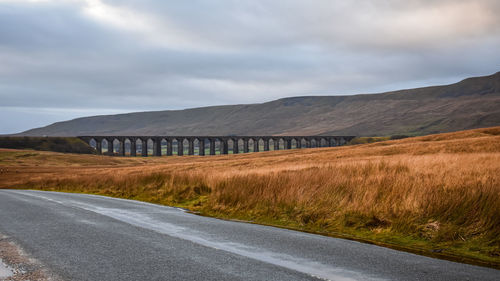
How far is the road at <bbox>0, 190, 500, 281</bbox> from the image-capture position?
6938 millimetres

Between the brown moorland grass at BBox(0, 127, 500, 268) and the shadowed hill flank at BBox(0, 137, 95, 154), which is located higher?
the shadowed hill flank at BBox(0, 137, 95, 154)

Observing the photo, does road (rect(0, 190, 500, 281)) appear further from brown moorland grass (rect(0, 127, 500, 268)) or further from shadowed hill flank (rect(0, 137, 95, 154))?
shadowed hill flank (rect(0, 137, 95, 154))

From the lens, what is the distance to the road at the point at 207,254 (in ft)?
22.8

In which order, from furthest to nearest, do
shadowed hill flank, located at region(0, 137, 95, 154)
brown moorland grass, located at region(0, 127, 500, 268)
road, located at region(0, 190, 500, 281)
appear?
shadowed hill flank, located at region(0, 137, 95, 154), brown moorland grass, located at region(0, 127, 500, 268), road, located at region(0, 190, 500, 281)

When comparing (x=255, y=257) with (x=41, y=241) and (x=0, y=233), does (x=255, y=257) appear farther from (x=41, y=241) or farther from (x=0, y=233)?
(x=0, y=233)

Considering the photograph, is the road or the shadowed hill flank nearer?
the road

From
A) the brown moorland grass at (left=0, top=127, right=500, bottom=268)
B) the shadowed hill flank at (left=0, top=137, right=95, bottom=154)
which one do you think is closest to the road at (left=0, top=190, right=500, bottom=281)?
the brown moorland grass at (left=0, top=127, right=500, bottom=268)

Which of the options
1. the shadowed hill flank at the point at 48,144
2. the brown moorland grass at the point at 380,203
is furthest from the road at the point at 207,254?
the shadowed hill flank at the point at 48,144

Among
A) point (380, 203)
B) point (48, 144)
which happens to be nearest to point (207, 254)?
point (380, 203)

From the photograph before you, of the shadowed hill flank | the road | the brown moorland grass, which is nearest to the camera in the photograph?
the road

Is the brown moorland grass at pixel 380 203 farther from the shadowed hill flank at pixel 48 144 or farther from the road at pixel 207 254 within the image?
the shadowed hill flank at pixel 48 144

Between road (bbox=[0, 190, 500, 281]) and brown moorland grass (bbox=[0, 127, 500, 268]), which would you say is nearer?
road (bbox=[0, 190, 500, 281])

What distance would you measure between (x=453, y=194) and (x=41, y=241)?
29.4ft

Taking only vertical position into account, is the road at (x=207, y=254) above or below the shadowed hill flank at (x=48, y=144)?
below
